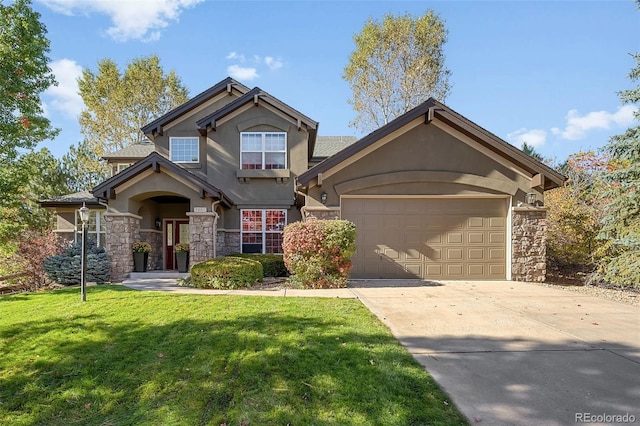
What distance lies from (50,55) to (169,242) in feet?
37.9

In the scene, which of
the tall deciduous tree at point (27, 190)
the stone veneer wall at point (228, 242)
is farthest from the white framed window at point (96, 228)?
the stone veneer wall at point (228, 242)

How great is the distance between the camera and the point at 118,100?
25.6 metres

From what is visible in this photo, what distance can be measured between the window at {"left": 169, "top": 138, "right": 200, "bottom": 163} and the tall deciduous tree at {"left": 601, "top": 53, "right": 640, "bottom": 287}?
14.8 metres

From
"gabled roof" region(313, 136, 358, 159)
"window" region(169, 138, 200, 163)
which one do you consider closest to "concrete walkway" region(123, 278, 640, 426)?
"window" region(169, 138, 200, 163)

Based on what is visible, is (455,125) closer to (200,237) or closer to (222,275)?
(222,275)

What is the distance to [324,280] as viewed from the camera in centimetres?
914

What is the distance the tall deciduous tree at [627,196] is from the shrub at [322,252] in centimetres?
690

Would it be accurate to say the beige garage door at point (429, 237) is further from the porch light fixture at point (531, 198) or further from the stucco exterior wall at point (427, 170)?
the porch light fixture at point (531, 198)

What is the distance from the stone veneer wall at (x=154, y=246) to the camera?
13.5 meters

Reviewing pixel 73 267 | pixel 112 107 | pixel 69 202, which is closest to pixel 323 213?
pixel 73 267

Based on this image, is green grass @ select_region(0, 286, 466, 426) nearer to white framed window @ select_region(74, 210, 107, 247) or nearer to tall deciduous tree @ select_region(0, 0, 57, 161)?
white framed window @ select_region(74, 210, 107, 247)

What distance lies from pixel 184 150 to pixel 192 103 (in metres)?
2.16

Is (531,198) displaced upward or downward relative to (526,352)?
upward

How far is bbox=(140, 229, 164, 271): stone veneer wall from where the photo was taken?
44.3 ft
